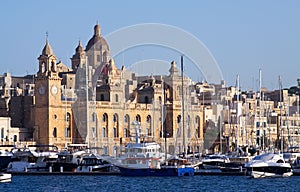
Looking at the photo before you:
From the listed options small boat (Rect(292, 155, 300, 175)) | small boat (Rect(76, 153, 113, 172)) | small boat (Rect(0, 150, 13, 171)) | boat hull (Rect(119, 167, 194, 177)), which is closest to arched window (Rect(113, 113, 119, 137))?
small boat (Rect(0, 150, 13, 171))

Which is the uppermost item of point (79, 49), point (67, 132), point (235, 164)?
point (79, 49)

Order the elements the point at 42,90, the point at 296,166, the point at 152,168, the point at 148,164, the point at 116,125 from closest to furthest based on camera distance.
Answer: the point at 152,168
the point at 148,164
the point at 296,166
the point at 42,90
the point at 116,125

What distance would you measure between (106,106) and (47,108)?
686cm

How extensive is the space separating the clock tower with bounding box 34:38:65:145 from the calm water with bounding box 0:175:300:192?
23.0 meters

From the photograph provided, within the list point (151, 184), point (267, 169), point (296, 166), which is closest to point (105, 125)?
point (296, 166)

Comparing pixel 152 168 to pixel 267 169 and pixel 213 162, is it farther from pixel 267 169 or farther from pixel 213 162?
pixel 213 162

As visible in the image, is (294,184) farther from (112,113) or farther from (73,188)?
(112,113)

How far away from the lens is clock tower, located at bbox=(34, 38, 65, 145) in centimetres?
9606

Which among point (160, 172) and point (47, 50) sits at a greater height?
point (47, 50)

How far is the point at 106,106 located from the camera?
10050 cm

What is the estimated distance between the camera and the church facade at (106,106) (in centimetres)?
9462

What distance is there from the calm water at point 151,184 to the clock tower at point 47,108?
22966mm

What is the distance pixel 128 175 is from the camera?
233ft

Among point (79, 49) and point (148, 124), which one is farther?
point (79, 49)
